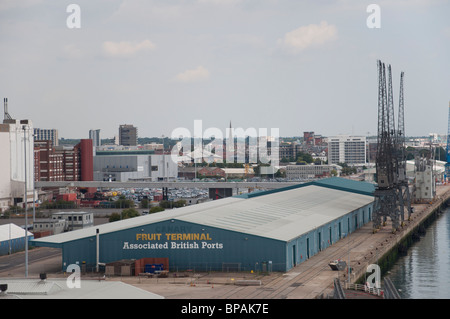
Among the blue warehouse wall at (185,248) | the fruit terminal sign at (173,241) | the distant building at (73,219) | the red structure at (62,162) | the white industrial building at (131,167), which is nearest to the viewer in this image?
the blue warehouse wall at (185,248)

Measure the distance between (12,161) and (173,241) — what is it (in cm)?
4811

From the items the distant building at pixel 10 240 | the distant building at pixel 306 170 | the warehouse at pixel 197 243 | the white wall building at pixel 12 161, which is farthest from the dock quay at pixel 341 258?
the distant building at pixel 306 170

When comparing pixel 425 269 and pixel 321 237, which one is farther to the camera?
pixel 321 237

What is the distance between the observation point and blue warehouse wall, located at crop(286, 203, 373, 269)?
1398 inches

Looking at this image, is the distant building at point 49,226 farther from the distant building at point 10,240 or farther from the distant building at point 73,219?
the distant building at point 10,240

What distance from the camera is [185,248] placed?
113 feet

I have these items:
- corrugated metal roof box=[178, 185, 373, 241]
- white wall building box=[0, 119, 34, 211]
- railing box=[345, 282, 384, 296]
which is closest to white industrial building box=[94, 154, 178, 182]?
white wall building box=[0, 119, 34, 211]

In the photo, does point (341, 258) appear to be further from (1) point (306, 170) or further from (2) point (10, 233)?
(1) point (306, 170)

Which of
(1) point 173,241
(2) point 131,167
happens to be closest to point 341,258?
(1) point 173,241

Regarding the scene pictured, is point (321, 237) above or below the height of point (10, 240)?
above

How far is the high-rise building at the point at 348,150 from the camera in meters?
194

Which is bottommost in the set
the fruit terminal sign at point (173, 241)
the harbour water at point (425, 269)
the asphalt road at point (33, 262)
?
the harbour water at point (425, 269)
